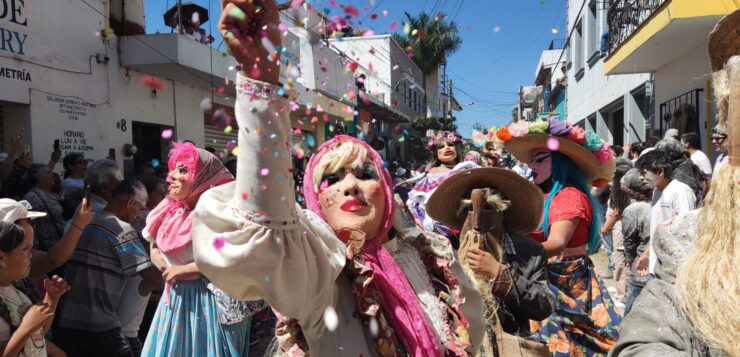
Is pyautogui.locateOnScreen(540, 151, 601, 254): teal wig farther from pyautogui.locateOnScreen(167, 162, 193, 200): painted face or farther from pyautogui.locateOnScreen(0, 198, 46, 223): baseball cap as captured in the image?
pyautogui.locateOnScreen(0, 198, 46, 223): baseball cap

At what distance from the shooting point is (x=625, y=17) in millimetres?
10398

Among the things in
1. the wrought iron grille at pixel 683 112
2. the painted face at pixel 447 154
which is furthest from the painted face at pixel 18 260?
the wrought iron grille at pixel 683 112

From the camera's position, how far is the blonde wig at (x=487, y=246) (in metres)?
2.50

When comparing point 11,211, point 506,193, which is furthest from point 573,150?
point 11,211

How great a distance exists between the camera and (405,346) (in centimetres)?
167

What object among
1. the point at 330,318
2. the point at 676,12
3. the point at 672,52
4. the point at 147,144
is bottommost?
the point at 330,318

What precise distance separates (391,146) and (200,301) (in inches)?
1100

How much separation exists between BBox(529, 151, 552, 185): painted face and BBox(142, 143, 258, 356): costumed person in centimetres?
210

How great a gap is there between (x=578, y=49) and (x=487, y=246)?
17120mm

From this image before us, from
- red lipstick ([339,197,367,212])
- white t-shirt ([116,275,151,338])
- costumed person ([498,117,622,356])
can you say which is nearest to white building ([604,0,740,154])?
costumed person ([498,117,622,356])

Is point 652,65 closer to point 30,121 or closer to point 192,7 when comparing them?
point 192,7

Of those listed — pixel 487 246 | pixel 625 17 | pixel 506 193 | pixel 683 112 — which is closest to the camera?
pixel 487 246

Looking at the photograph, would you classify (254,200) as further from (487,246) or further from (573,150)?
(573,150)

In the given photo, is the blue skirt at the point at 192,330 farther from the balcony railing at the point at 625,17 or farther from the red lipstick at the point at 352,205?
the balcony railing at the point at 625,17
